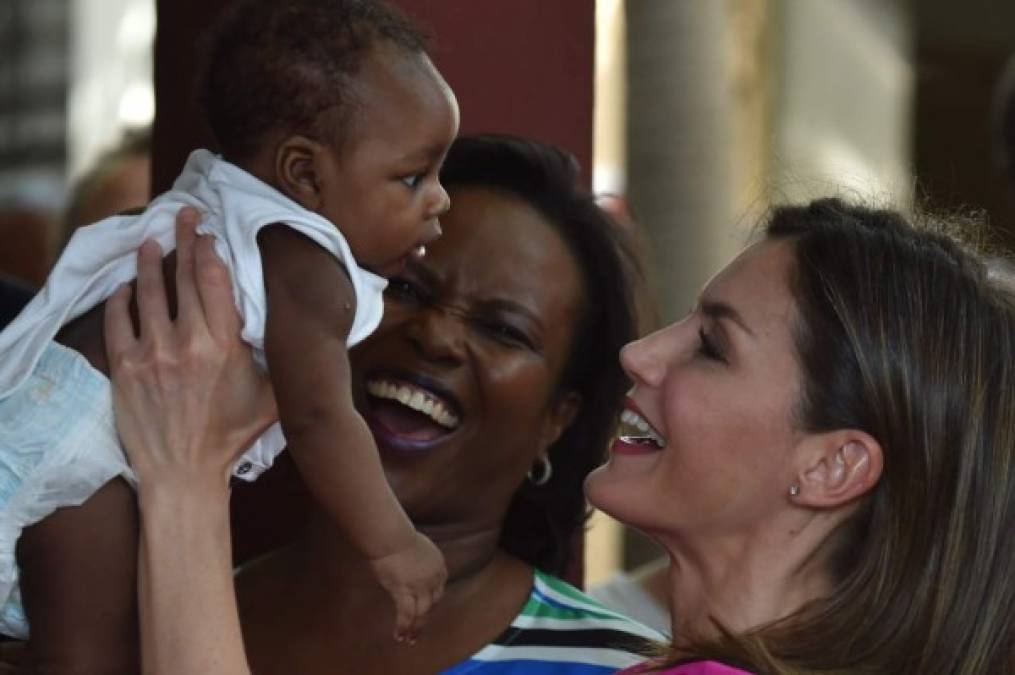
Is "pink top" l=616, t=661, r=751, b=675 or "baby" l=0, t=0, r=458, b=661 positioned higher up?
"baby" l=0, t=0, r=458, b=661

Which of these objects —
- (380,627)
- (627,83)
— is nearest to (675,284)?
(627,83)

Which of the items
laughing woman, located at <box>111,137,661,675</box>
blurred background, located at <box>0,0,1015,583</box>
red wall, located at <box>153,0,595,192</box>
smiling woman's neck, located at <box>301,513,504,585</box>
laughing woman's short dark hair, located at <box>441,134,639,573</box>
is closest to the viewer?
laughing woman, located at <box>111,137,661,675</box>

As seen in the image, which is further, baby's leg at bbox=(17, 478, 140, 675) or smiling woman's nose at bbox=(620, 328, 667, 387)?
smiling woman's nose at bbox=(620, 328, 667, 387)

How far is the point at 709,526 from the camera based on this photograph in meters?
2.80

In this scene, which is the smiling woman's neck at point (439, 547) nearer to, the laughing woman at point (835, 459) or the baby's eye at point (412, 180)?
the laughing woman at point (835, 459)

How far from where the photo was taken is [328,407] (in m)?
2.72

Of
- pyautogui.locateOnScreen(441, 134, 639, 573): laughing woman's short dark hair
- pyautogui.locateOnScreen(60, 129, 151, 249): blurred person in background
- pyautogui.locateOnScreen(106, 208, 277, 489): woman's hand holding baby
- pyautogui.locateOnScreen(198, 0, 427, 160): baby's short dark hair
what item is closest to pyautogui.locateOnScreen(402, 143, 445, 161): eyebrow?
pyautogui.locateOnScreen(198, 0, 427, 160): baby's short dark hair

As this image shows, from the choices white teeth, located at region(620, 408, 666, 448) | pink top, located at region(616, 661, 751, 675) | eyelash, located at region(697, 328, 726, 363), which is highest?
eyelash, located at region(697, 328, 726, 363)

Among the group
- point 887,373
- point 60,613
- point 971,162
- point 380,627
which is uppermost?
point 887,373

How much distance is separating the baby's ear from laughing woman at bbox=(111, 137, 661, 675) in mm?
626

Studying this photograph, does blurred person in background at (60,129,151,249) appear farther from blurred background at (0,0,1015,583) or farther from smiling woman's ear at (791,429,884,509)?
smiling woman's ear at (791,429,884,509)

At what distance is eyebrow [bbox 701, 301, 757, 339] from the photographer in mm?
2807

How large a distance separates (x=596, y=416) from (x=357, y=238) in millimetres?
968

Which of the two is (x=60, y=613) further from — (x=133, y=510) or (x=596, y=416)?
(x=596, y=416)
